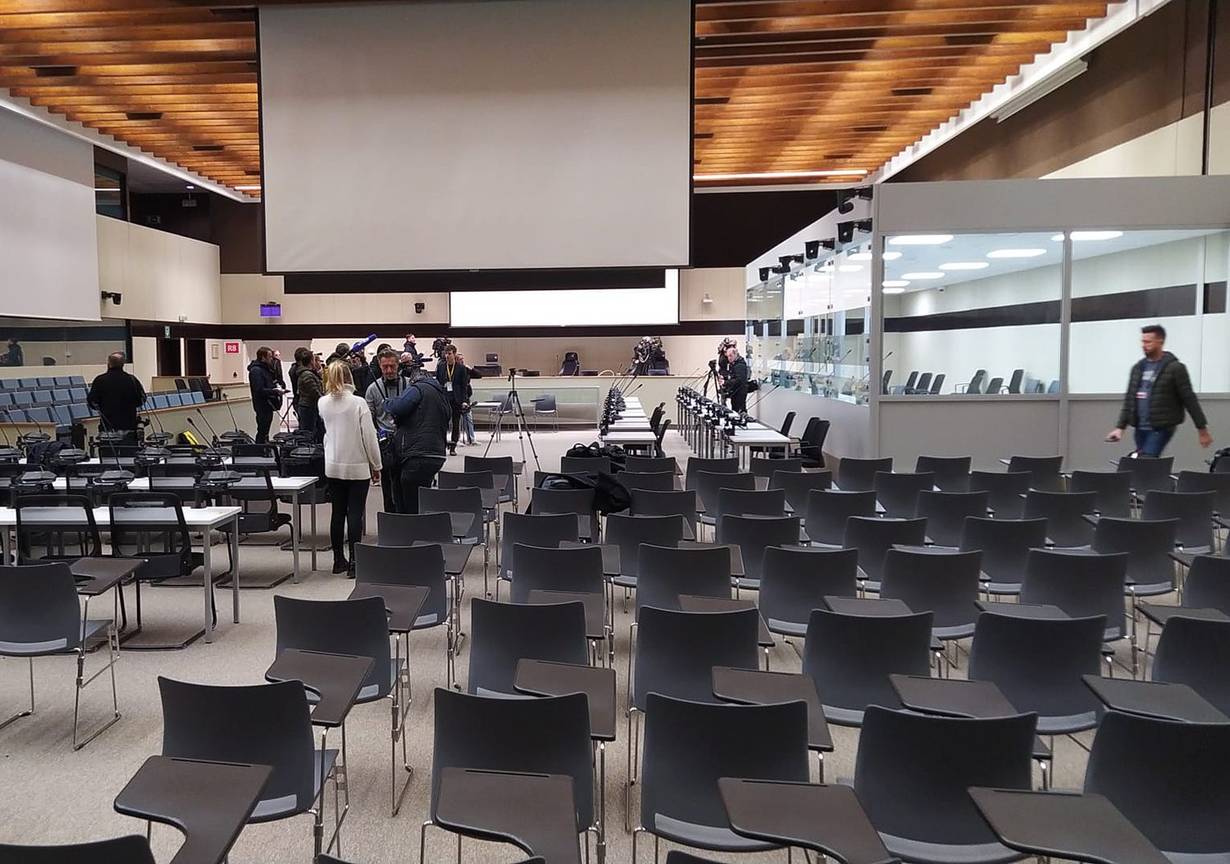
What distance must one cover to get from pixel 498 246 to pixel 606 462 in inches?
109

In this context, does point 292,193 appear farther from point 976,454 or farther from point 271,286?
point 271,286

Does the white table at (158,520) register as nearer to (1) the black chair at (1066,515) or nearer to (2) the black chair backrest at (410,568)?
(2) the black chair backrest at (410,568)

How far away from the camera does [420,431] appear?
6.81 meters

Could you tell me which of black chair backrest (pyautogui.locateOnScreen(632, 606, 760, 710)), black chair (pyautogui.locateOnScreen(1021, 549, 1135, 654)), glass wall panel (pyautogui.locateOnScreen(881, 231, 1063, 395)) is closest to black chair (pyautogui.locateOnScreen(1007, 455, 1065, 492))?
glass wall panel (pyautogui.locateOnScreen(881, 231, 1063, 395))

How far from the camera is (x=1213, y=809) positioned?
2.26 m

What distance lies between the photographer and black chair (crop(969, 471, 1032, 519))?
243 inches

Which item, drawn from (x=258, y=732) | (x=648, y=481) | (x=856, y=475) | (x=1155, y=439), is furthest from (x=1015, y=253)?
(x=258, y=732)

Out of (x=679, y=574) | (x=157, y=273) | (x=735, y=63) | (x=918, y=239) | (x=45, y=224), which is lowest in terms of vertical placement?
(x=679, y=574)

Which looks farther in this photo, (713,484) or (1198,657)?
(713,484)

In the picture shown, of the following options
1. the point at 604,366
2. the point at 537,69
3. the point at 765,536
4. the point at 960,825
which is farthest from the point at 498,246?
the point at 604,366

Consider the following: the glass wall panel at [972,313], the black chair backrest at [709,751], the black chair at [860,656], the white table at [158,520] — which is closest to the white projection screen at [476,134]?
the glass wall panel at [972,313]

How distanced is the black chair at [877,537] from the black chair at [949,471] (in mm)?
2405

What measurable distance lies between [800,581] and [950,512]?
1.80 meters

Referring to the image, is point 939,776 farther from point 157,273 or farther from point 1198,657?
point 157,273
